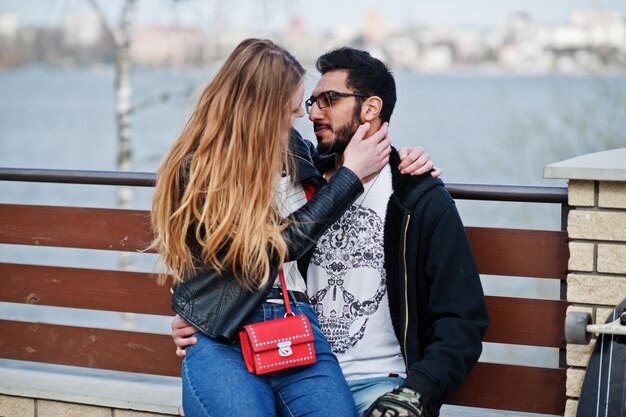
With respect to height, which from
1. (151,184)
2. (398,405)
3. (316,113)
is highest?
(316,113)

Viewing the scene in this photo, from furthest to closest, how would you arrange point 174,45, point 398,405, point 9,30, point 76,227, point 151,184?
point 9,30
point 174,45
point 76,227
point 151,184
point 398,405

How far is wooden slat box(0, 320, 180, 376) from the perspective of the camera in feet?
14.5

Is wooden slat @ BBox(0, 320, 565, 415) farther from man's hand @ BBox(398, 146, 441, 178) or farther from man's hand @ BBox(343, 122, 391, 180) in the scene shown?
man's hand @ BBox(343, 122, 391, 180)

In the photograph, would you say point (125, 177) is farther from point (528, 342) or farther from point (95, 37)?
point (95, 37)

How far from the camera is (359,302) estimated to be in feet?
11.6

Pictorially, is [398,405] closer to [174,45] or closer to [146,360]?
[146,360]

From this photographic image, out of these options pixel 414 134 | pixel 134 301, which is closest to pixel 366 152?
pixel 134 301

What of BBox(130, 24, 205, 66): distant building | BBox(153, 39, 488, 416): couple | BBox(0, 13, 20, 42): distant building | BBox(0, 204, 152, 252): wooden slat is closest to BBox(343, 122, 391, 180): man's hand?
BBox(153, 39, 488, 416): couple

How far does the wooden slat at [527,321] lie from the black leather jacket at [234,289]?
1017 mm

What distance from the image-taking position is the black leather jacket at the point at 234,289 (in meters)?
3.17

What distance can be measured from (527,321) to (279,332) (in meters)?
1.20

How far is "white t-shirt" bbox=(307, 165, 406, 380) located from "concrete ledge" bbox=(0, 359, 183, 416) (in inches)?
40.1

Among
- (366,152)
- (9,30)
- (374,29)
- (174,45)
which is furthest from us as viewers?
(374,29)

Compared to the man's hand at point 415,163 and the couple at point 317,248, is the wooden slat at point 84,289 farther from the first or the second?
the man's hand at point 415,163
